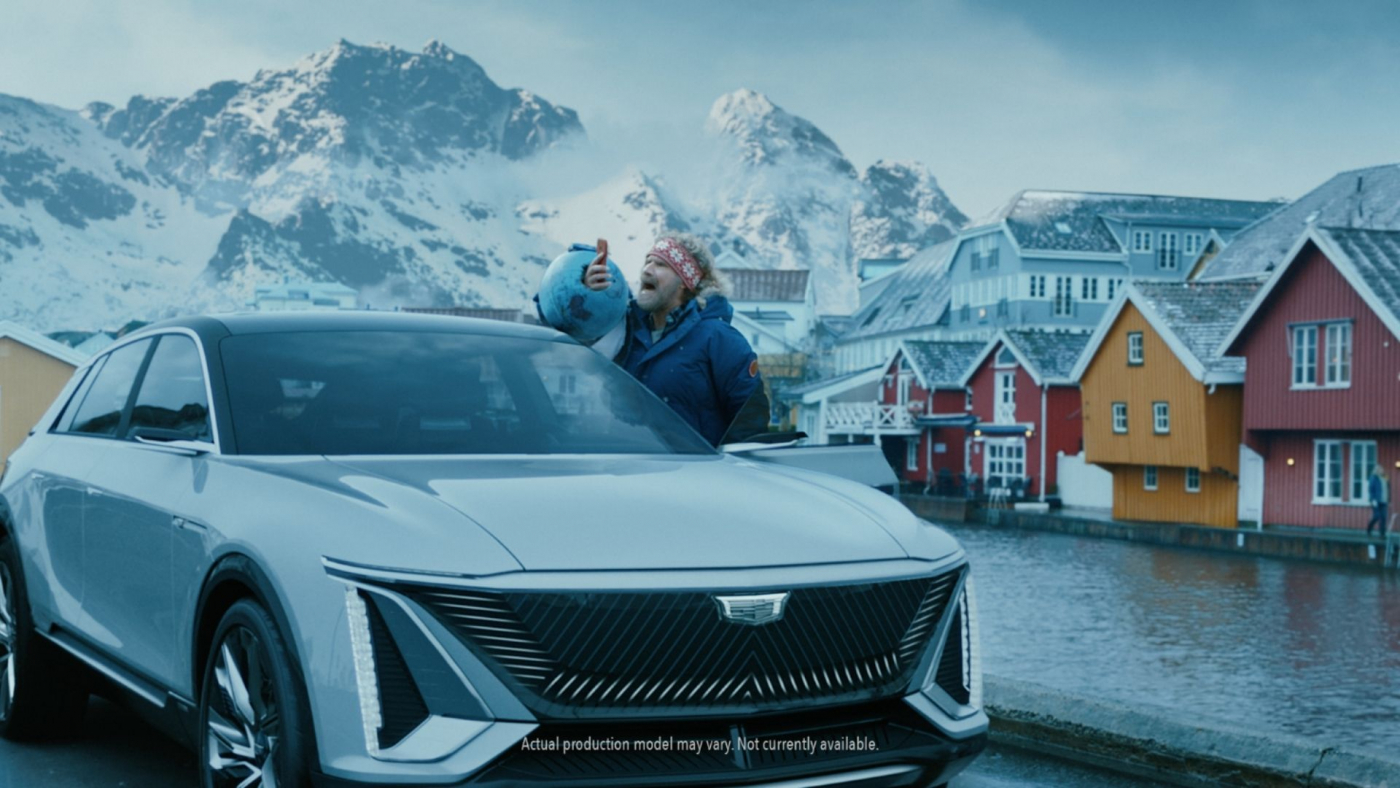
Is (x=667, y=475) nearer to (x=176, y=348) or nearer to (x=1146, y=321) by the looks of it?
(x=176, y=348)

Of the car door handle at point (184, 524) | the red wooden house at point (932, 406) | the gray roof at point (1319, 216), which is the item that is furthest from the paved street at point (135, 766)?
the red wooden house at point (932, 406)

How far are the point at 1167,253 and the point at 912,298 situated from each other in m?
23.8

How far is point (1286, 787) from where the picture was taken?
19.7 feet

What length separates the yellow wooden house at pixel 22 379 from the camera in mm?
50812

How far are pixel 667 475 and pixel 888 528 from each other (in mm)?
677

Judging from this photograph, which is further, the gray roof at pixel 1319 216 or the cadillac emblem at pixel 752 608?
the gray roof at pixel 1319 216

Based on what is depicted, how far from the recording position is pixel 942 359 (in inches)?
2960

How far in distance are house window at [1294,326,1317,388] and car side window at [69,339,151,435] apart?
3953cm

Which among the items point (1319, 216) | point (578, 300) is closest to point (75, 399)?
point (578, 300)

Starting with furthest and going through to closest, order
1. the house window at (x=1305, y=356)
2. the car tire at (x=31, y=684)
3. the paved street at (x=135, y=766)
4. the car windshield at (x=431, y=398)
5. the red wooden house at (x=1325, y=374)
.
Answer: the house window at (x=1305, y=356) < the red wooden house at (x=1325, y=374) < the car tire at (x=31, y=684) < the paved street at (x=135, y=766) < the car windshield at (x=431, y=398)

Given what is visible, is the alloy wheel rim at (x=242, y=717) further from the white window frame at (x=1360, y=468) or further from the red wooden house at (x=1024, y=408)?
the red wooden house at (x=1024, y=408)

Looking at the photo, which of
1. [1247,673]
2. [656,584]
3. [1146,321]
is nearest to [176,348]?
[656,584]

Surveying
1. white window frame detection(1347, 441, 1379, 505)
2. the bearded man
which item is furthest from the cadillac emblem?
white window frame detection(1347, 441, 1379, 505)

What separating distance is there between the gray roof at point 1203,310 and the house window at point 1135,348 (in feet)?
4.66
